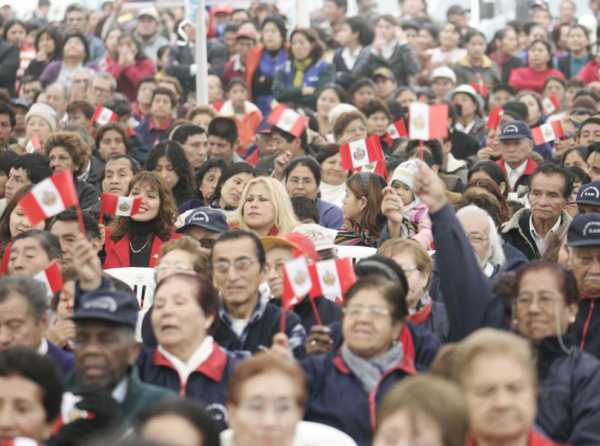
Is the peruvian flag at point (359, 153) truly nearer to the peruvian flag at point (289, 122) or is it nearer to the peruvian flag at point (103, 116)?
the peruvian flag at point (289, 122)

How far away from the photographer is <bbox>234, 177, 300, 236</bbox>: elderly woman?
10.8 meters

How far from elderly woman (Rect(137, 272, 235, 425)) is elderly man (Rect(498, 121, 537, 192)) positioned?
7.04 meters

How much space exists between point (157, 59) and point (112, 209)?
1090 cm

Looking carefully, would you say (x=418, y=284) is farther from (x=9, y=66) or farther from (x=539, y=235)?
(x=9, y=66)

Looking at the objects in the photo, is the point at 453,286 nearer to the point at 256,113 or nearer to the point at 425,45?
the point at 256,113

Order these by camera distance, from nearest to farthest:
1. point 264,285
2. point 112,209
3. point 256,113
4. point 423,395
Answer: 1. point 423,395
2. point 264,285
3. point 112,209
4. point 256,113

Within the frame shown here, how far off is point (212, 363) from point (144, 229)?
13.0 feet

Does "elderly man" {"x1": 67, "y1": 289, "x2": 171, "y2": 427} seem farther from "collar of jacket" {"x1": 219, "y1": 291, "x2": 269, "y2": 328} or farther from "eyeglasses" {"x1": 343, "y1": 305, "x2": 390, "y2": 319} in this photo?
"collar of jacket" {"x1": 219, "y1": 291, "x2": 269, "y2": 328}

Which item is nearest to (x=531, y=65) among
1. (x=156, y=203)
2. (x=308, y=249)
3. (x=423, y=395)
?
(x=156, y=203)

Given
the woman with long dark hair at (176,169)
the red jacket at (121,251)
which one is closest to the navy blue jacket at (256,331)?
the red jacket at (121,251)

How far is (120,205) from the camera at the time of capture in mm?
11156

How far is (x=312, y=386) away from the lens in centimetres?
762

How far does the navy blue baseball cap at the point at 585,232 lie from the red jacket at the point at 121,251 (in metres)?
3.40

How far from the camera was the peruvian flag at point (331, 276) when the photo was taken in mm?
8508
